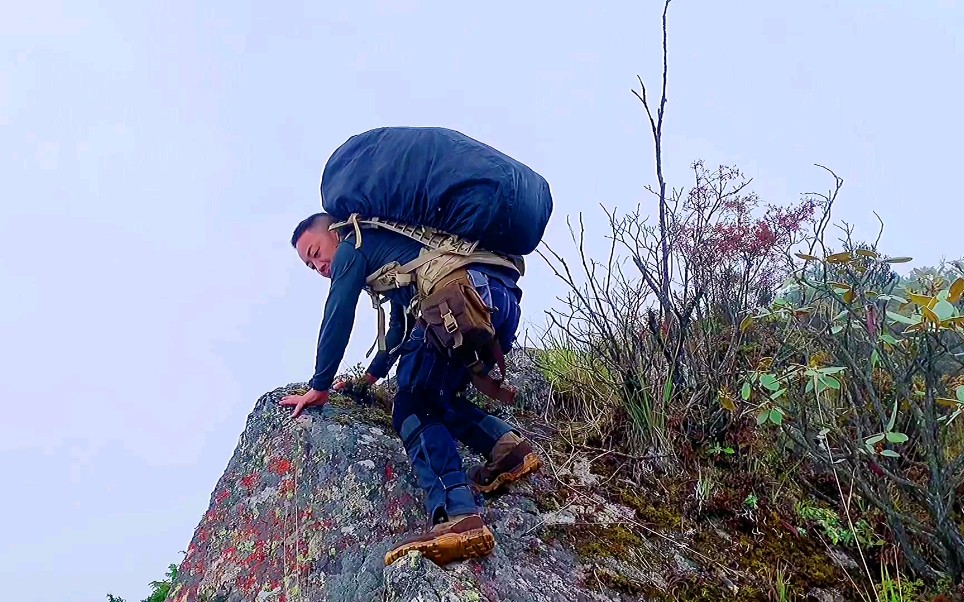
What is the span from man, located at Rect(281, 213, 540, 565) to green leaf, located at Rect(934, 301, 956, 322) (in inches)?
67.2

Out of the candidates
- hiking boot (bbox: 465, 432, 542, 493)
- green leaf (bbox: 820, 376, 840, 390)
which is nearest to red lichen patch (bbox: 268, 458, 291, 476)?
hiking boot (bbox: 465, 432, 542, 493)

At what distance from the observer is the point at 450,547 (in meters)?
2.84

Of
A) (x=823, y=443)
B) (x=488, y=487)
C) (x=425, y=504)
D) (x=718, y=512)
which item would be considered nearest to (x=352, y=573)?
(x=425, y=504)

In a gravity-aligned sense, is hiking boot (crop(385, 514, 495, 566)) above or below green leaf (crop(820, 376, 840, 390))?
below

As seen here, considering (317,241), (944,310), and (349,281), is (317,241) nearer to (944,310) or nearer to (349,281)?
(349,281)

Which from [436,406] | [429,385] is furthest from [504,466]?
[429,385]

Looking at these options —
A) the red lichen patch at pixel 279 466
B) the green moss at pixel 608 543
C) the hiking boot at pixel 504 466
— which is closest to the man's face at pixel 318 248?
the red lichen patch at pixel 279 466

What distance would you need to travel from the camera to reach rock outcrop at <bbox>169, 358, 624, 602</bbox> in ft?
9.62

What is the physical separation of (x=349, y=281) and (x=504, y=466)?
1193 mm

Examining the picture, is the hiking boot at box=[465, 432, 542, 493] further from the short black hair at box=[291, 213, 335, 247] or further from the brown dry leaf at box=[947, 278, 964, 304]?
the brown dry leaf at box=[947, 278, 964, 304]

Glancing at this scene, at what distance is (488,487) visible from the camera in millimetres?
3496

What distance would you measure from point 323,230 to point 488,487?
60.8 inches

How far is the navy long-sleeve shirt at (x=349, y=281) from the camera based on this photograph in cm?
332

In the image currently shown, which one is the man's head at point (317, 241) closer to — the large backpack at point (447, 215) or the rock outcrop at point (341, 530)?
the large backpack at point (447, 215)
